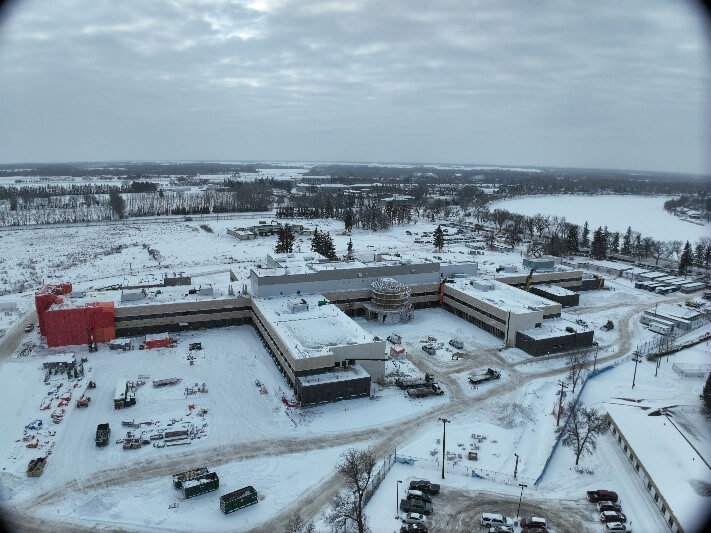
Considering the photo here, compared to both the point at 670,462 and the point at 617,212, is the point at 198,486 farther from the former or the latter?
the point at 617,212

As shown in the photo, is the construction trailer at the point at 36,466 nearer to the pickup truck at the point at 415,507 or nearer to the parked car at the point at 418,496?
the pickup truck at the point at 415,507

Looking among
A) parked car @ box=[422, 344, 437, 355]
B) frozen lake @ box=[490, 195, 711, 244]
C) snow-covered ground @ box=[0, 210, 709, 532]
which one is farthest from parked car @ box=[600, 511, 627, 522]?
frozen lake @ box=[490, 195, 711, 244]

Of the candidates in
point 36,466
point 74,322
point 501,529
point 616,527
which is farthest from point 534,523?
point 74,322

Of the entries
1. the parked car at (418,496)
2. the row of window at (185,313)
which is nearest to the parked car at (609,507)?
the parked car at (418,496)

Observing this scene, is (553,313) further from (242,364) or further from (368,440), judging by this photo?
(242,364)

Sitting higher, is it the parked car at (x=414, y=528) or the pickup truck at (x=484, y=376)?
the pickup truck at (x=484, y=376)

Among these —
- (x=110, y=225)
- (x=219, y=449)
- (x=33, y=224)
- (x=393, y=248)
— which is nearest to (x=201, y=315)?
(x=219, y=449)
